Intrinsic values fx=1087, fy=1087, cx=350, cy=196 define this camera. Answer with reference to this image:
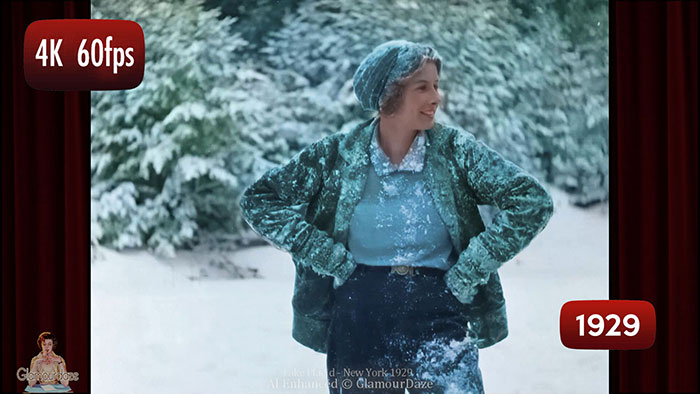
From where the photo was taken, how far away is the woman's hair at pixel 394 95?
376 cm

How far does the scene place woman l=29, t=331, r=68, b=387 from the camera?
362 cm

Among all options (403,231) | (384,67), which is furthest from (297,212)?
(384,67)

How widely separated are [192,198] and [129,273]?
1.19 ft

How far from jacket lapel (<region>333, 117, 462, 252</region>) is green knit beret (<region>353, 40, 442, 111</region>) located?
0.09 metres

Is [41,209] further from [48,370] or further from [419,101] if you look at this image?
[419,101]

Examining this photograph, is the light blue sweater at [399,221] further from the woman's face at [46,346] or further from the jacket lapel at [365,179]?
the woman's face at [46,346]

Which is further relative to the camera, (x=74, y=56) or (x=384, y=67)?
(x=384, y=67)

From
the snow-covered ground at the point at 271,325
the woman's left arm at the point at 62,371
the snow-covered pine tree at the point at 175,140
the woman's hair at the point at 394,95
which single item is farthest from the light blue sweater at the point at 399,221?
the woman's left arm at the point at 62,371

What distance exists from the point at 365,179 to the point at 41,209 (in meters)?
1.23

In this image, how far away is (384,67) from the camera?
12.5 feet

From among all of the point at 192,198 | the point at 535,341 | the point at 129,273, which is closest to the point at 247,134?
the point at 192,198
